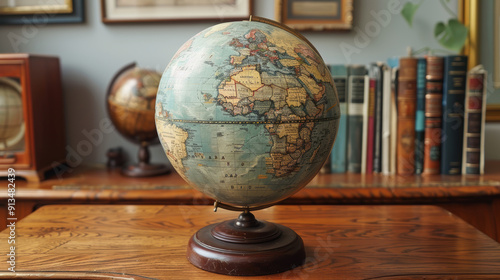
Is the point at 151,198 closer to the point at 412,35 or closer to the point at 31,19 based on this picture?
the point at 31,19

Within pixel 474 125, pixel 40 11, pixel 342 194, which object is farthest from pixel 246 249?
pixel 40 11

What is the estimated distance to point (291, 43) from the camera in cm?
105

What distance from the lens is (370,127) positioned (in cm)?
213

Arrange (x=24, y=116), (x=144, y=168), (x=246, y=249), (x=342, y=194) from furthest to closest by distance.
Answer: (x=144, y=168)
(x=24, y=116)
(x=342, y=194)
(x=246, y=249)

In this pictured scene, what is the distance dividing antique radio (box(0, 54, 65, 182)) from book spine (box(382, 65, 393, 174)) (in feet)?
5.50

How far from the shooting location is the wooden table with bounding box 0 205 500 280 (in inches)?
41.3

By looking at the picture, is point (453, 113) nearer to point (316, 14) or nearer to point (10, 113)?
point (316, 14)

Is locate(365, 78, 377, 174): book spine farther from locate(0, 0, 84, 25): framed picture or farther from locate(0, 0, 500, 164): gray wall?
locate(0, 0, 84, 25): framed picture

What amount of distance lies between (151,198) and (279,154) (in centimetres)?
107

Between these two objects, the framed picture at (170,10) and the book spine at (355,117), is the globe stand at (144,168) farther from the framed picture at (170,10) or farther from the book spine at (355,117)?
the book spine at (355,117)

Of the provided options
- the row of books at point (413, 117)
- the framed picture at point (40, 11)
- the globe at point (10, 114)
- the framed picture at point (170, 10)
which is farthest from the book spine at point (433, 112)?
the globe at point (10, 114)

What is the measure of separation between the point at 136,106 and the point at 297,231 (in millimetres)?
1144

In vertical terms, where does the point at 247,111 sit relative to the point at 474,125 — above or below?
above

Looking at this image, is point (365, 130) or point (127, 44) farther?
point (127, 44)
